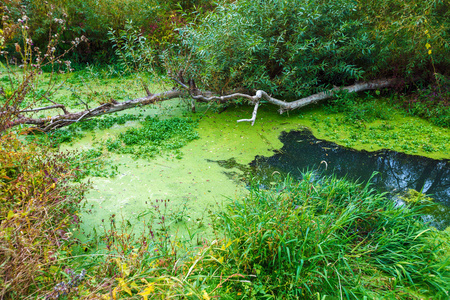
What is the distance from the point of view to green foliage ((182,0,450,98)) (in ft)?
16.2

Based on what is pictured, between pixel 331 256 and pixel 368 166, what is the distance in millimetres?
2363

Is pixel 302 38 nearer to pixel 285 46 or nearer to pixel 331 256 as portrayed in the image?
pixel 285 46

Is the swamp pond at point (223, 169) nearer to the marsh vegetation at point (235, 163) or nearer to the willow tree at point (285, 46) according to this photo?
the marsh vegetation at point (235, 163)

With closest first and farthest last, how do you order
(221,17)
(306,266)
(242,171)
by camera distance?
(306,266), (242,171), (221,17)

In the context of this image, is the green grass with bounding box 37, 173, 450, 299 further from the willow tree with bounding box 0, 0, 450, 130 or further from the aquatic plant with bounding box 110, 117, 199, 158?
the willow tree with bounding box 0, 0, 450, 130

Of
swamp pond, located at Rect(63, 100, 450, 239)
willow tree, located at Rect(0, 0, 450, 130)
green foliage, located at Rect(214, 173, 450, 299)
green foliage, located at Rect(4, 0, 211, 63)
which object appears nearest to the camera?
green foliage, located at Rect(214, 173, 450, 299)

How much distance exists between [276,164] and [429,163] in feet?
7.45

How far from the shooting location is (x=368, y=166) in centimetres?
418

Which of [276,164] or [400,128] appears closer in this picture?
[276,164]

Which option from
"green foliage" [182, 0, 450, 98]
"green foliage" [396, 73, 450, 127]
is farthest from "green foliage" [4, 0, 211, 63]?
"green foliage" [396, 73, 450, 127]

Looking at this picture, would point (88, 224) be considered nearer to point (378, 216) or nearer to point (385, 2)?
point (378, 216)

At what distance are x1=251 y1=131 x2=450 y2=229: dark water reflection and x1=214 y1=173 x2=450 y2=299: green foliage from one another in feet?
3.74

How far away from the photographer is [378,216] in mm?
2809

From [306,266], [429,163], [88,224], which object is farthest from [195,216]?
[429,163]
